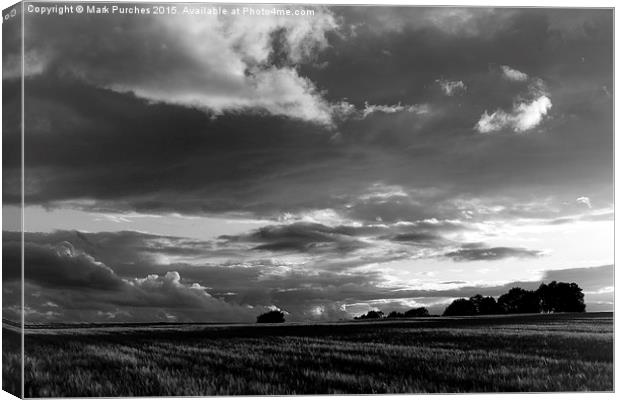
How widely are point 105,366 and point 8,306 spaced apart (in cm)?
186

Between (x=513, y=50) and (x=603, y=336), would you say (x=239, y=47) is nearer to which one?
(x=513, y=50)

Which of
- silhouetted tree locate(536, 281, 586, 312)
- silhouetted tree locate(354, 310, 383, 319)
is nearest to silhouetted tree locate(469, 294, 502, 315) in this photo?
silhouetted tree locate(536, 281, 586, 312)

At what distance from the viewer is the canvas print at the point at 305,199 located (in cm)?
1639

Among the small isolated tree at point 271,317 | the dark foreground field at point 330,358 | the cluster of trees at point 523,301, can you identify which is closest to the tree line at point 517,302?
the cluster of trees at point 523,301

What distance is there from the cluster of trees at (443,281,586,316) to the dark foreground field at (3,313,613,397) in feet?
0.62

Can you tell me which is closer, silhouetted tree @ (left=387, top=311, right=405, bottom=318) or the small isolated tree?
the small isolated tree

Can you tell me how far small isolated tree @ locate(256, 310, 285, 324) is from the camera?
1717cm

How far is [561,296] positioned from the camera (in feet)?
57.9

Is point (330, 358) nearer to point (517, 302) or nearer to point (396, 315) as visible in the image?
point (396, 315)

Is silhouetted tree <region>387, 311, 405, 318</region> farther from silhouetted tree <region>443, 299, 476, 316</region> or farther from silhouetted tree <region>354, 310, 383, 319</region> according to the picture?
silhouetted tree <region>443, 299, 476, 316</region>

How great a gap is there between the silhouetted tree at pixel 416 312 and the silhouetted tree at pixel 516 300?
129cm

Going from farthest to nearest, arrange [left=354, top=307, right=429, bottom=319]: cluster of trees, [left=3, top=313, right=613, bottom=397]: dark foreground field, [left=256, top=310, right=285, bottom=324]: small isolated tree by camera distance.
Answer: [left=354, top=307, right=429, bottom=319]: cluster of trees → [left=256, top=310, right=285, bottom=324]: small isolated tree → [left=3, top=313, right=613, bottom=397]: dark foreground field

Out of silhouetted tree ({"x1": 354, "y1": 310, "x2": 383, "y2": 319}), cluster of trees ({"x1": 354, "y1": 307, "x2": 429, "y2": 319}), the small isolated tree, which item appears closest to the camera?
the small isolated tree

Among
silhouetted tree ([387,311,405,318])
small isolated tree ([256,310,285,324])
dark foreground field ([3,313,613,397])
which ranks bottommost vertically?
dark foreground field ([3,313,613,397])
